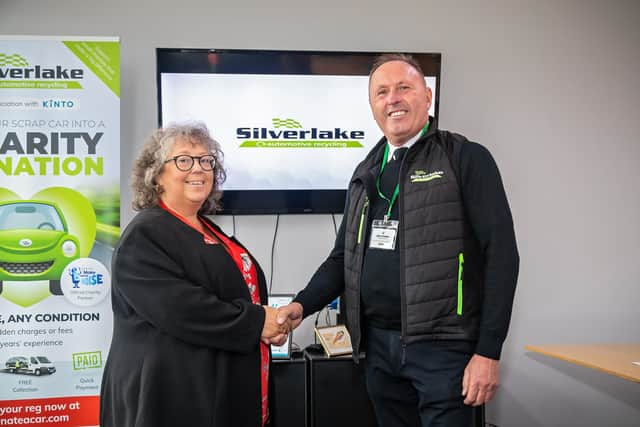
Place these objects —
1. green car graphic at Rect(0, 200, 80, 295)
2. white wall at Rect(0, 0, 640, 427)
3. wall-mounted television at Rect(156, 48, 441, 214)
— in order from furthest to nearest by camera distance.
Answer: white wall at Rect(0, 0, 640, 427) < wall-mounted television at Rect(156, 48, 441, 214) < green car graphic at Rect(0, 200, 80, 295)

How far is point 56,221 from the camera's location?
3.27m

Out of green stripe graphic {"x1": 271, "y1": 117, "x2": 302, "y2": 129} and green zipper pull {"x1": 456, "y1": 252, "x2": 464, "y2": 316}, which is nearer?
green zipper pull {"x1": 456, "y1": 252, "x2": 464, "y2": 316}

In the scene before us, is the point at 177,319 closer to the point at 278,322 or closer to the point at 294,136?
the point at 278,322

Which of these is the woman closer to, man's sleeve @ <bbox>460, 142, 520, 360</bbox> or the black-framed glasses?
the black-framed glasses

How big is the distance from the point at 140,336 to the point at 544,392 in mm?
3080

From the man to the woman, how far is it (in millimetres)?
408

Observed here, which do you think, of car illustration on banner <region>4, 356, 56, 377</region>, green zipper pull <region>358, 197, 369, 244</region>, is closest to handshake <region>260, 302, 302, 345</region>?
green zipper pull <region>358, 197, 369, 244</region>

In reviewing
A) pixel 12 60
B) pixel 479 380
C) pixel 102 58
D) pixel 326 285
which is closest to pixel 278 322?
pixel 326 285

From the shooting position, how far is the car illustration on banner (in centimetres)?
323

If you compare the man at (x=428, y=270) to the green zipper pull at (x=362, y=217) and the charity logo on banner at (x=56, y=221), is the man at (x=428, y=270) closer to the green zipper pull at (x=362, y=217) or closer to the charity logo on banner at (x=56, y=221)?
the green zipper pull at (x=362, y=217)

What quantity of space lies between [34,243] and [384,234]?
2.17m

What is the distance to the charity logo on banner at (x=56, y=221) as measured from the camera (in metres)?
3.23

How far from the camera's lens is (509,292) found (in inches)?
74.3

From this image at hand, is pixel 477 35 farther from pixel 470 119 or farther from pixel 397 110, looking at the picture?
pixel 397 110
